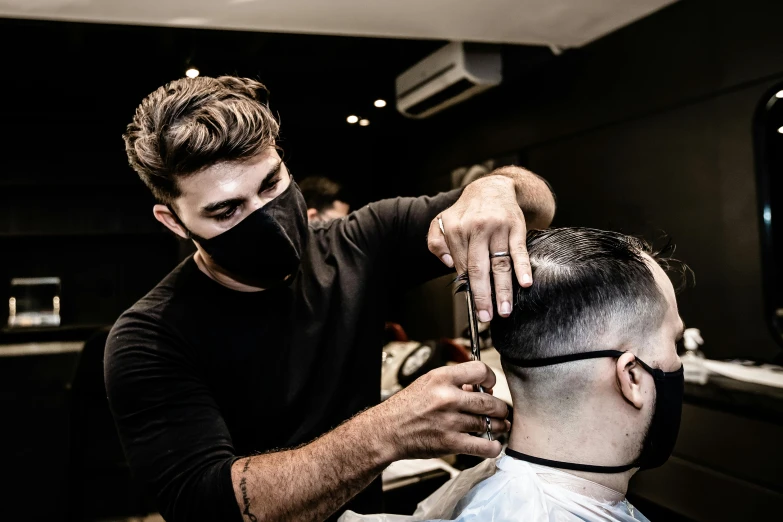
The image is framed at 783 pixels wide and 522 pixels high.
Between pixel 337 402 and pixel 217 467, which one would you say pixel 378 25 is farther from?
pixel 217 467

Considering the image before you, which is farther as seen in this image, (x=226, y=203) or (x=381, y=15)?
(x=381, y=15)

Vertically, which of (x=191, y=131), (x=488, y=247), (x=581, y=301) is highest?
(x=191, y=131)

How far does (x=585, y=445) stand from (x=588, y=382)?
5.4 inches

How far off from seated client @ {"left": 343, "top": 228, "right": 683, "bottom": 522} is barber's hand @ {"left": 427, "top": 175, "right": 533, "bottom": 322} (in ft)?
0.56

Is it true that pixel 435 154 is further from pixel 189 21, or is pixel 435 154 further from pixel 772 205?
pixel 772 205

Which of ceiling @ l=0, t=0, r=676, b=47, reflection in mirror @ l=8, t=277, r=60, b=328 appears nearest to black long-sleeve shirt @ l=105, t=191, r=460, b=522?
ceiling @ l=0, t=0, r=676, b=47

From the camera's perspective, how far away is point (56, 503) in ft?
13.0

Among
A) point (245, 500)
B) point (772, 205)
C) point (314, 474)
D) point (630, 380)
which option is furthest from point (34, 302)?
point (772, 205)

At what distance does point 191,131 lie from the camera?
1.31 meters

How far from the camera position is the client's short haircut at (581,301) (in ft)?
3.82

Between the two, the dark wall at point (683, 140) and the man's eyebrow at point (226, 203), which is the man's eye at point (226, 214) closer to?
the man's eyebrow at point (226, 203)

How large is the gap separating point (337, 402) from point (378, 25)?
2.32 meters

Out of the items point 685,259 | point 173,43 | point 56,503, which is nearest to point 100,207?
point 173,43

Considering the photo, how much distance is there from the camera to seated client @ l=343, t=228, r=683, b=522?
114 cm
